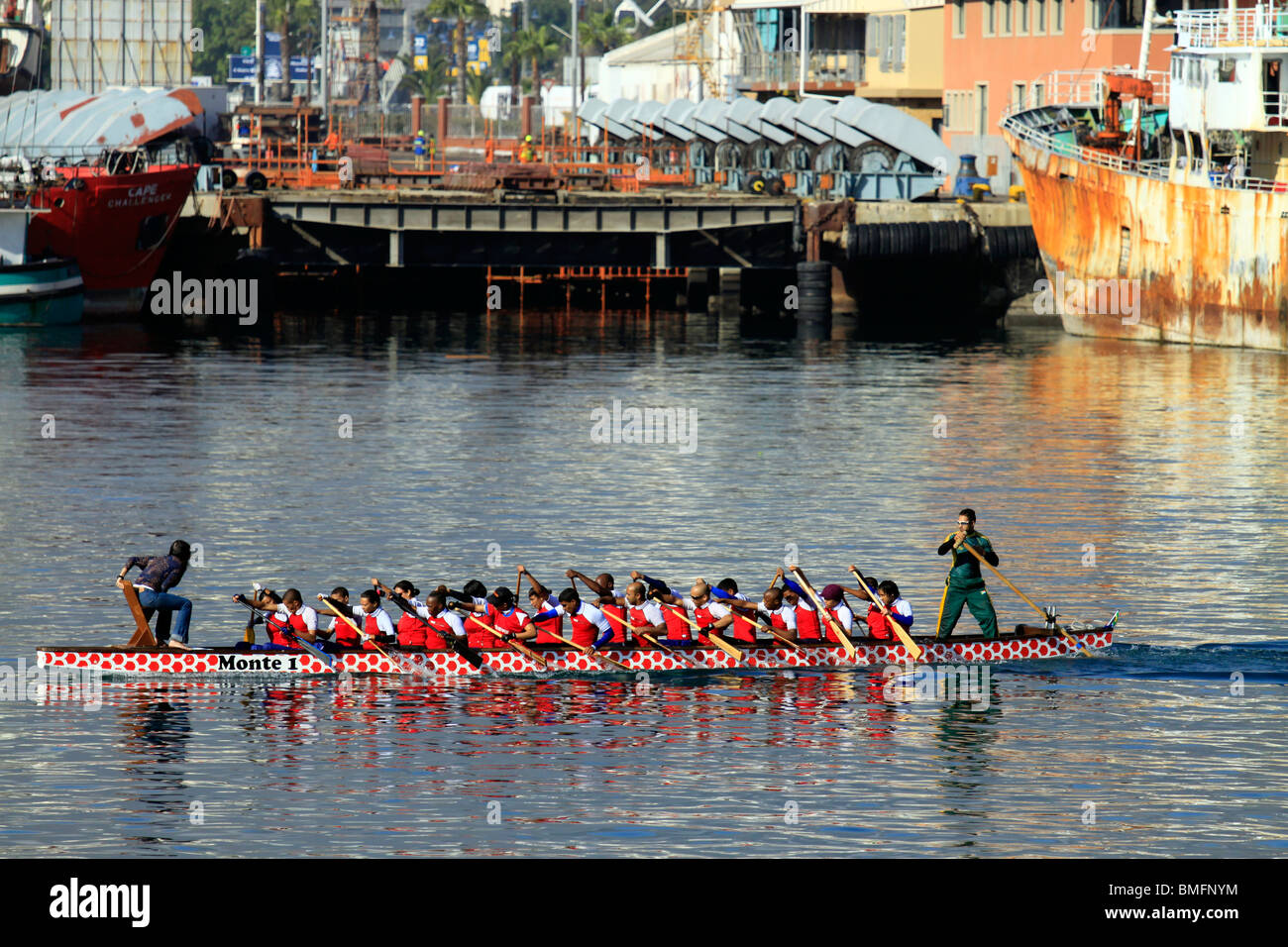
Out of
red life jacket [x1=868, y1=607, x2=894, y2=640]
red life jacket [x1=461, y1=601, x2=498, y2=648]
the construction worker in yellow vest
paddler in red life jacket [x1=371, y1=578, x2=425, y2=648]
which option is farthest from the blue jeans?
the construction worker in yellow vest

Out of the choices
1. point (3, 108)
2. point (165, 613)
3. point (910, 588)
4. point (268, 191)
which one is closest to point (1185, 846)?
point (910, 588)

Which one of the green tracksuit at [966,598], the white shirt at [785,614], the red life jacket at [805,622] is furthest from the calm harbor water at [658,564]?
the white shirt at [785,614]

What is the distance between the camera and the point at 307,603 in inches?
1510

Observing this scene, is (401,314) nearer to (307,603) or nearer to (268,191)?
(268,191)

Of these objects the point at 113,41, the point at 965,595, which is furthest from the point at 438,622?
the point at 113,41

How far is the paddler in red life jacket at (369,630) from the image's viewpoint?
33312mm

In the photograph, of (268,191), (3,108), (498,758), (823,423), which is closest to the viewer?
(498,758)

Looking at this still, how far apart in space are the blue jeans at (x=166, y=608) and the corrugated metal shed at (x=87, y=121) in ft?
221

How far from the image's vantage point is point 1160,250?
255 feet

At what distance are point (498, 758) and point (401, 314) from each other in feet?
232

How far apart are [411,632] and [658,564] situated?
922 centimetres

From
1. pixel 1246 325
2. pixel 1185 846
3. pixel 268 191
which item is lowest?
pixel 1185 846

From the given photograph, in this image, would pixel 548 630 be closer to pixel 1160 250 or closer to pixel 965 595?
pixel 965 595
